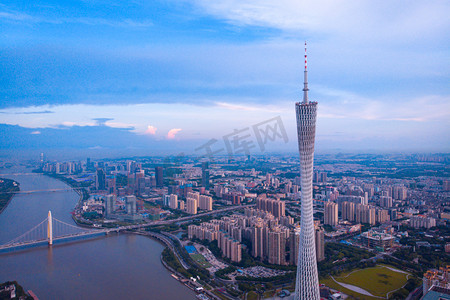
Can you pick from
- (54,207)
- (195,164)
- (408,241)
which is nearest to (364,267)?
(408,241)

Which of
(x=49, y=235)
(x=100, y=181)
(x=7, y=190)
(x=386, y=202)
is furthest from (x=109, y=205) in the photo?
(x=386, y=202)

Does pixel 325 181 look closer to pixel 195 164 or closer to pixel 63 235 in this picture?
pixel 195 164

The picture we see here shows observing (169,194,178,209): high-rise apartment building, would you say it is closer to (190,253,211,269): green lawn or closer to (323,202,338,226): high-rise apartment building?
(190,253,211,269): green lawn

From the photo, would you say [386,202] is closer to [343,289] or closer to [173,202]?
[343,289]

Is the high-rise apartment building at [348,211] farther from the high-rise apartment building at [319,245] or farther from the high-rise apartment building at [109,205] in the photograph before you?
the high-rise apartment building at [109,205]

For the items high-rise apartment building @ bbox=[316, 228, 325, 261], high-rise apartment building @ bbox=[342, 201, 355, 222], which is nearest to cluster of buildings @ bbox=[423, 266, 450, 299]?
high-rise apartment building @ bbox=[316, 228, 325, 261]
